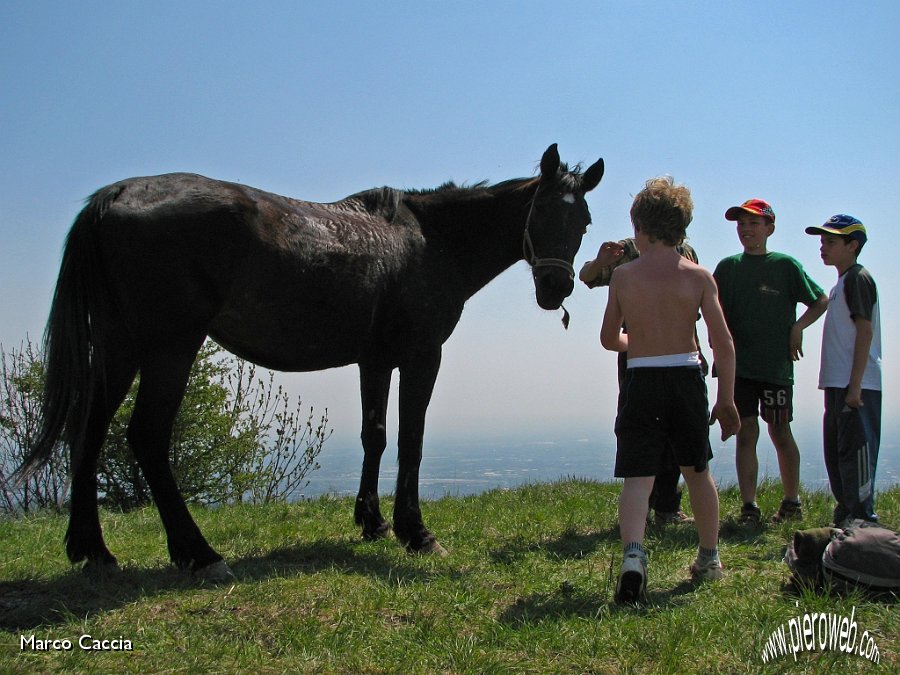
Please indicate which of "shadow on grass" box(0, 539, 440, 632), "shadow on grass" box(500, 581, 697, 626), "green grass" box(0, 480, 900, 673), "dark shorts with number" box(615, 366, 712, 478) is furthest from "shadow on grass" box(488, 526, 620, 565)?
"dark shorts with number" box(615, 366, 712, 478)

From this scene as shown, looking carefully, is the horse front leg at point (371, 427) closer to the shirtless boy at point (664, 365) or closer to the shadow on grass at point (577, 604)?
the shadow on grass at point (577, 604)

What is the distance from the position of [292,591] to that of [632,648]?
1728 mm

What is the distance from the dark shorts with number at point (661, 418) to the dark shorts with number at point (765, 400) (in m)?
1.94

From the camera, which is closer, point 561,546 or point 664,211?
point 664,211

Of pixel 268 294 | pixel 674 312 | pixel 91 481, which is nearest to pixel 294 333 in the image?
pixel 268 294

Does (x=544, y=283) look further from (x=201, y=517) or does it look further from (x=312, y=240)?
(x=201, y=517)

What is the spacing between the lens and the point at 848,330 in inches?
186

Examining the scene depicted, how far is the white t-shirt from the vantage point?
466 centimetres

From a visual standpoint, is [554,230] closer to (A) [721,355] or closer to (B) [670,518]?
(A) [721,355]

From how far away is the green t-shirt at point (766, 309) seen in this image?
539cm

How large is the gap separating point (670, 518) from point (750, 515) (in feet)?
1.90

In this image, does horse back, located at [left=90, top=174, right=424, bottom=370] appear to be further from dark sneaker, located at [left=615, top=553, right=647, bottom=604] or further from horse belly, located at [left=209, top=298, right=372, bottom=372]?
dark sneaker, located at [left=615, top=553, right=647, bottom=604]

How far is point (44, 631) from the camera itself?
3.14 meters

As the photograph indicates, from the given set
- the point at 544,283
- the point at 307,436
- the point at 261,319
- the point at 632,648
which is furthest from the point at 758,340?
the point at 307,436
